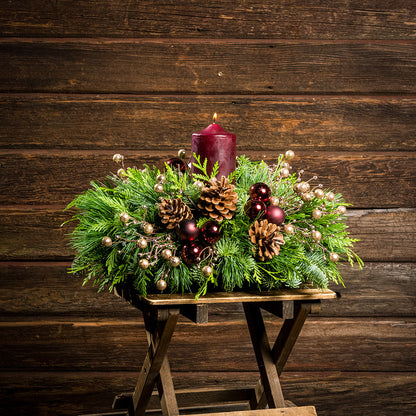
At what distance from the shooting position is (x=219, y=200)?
0.94 metres

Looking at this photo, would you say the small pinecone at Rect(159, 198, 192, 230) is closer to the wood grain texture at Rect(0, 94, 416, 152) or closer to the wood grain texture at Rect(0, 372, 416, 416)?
the wood grain texture at Rect(0, 94, 416, 152)

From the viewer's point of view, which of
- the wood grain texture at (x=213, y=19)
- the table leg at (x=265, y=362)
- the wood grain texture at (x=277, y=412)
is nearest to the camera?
the wood grain texture at (x=277, y=412)

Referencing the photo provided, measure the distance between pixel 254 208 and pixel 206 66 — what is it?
0.83 m

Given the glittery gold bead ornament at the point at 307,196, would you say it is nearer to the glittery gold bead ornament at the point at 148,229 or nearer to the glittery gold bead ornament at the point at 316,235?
the glittery gold bead ornament at the point at 316,235

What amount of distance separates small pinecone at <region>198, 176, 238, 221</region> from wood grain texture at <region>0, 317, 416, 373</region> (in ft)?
2.63

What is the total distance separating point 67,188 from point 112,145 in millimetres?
206

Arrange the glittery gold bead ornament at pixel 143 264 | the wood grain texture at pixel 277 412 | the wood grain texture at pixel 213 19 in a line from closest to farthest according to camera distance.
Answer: the glittery gold bead ornament at pixel 143 264
the wood grain texture at pixel 277 412
the wood grain texture at pixel 213 19

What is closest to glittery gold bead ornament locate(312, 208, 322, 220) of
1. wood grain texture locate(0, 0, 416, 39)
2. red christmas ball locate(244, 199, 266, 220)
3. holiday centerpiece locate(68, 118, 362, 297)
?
holiday centerpiece locate(68, 118, 362, 297)

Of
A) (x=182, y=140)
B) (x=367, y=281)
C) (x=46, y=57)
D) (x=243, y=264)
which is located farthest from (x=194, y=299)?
(x=46, y=57)

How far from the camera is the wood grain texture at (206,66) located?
1.61m

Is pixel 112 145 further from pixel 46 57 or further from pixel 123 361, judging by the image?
pixel 123 361

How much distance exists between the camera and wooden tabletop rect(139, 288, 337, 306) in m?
0.91

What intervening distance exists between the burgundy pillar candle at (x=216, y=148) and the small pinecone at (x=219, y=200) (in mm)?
95

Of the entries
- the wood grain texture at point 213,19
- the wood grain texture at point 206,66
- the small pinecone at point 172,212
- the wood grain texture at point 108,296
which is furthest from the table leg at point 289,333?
the wood grain texture at point 213,19
